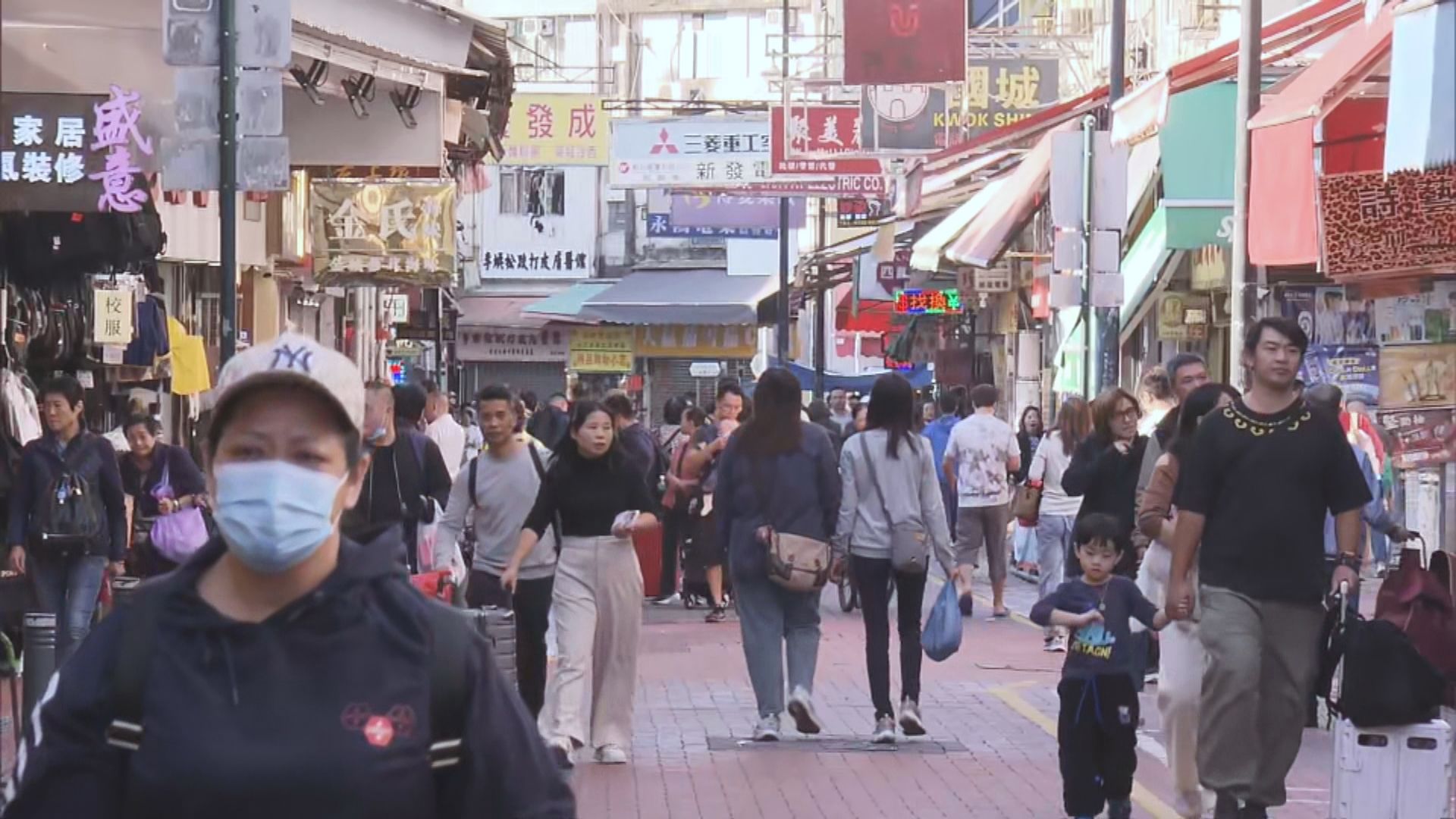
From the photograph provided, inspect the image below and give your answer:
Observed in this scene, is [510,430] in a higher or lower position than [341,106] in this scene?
lower

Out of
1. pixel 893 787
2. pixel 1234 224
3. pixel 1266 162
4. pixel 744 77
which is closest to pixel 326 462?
pixel 893 787

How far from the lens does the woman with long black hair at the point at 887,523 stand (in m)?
11.9

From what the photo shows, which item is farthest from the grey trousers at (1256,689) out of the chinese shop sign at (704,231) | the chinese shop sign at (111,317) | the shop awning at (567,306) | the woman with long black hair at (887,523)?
the shop awning at (567,306)

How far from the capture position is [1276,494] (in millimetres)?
8664

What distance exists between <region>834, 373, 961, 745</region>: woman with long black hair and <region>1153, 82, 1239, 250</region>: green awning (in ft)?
22.5

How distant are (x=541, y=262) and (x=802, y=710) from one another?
49561mm

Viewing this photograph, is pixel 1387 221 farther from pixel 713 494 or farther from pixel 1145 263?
pixel 1145 263

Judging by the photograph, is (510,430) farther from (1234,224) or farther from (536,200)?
(536,200)

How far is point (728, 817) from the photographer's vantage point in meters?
9.76

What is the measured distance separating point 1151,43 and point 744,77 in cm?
2888

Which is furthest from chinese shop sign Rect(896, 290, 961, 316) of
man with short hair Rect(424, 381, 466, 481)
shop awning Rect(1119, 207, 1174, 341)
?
man with short hair Rect(424, 381, 466, 481)

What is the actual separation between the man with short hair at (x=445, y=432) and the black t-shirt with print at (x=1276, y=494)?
9.83 meters

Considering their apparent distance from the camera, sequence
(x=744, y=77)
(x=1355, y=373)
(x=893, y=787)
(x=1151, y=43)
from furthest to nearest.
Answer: (x=744, y=77), (x=1151, y=43), (x=1355, y=373), (x=893, y=787)

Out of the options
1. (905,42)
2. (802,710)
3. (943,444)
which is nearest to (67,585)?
(802,710)
